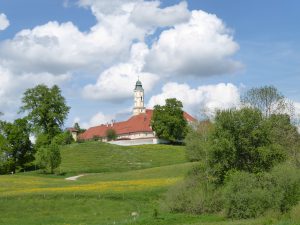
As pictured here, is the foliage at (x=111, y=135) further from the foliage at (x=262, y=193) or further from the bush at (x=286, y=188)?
the bush at (x=286, y=188)

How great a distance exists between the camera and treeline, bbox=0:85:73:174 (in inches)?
3249

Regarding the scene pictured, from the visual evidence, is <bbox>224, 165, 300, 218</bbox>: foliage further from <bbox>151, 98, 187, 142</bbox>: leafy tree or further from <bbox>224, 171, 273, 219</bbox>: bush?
<bbox>151, 98, 187, 142</bbox>: leafy tree

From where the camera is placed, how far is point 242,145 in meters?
40.0

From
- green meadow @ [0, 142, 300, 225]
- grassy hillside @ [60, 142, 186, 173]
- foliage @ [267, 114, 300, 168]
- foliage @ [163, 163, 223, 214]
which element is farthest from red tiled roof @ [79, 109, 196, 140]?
foliage @ [163, 163, 223, 214]

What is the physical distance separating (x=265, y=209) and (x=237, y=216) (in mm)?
1939

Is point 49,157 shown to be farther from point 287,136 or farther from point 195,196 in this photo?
point 195,196

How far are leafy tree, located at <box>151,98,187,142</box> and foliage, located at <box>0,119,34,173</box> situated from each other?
43454 millimetres

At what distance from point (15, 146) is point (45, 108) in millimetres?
17451

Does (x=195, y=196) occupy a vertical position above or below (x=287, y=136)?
below

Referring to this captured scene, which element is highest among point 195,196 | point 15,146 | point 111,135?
point 111,135

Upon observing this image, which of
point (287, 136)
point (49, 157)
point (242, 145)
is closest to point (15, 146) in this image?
point (49, 157)

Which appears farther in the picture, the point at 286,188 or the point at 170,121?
the point at 170,121

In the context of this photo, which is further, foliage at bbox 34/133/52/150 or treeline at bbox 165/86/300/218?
foliage at bbox 34/133/52/150

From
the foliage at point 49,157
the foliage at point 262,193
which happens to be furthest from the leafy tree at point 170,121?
the foliage at point 262,193
